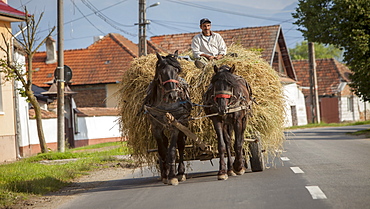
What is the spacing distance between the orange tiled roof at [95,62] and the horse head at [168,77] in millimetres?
29528

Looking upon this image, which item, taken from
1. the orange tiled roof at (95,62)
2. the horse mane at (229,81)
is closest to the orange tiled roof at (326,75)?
the orange tiled roof at (95,62)

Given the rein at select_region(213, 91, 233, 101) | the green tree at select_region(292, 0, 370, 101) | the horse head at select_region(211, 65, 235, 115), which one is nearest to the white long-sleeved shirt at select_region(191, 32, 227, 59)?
the horse head at select_region(211, 65, 235, 115)

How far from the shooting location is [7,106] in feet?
65.6

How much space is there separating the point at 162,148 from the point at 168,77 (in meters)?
1.25

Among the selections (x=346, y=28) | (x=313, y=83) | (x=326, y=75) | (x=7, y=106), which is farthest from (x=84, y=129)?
(x=326, y=75)

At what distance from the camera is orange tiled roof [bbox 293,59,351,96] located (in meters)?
54.9

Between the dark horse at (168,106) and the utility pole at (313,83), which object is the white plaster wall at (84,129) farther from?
the utility pole at (313,83)

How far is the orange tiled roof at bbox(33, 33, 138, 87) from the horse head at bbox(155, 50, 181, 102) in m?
29.5

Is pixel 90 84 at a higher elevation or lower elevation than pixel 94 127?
higher

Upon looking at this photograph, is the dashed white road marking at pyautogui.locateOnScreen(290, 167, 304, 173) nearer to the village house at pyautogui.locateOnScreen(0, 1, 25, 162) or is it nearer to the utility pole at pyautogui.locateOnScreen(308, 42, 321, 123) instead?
the village house at pyautogui.locateOnScreen(0, 1, 25, 162)

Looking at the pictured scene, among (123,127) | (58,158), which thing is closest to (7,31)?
(58,158)

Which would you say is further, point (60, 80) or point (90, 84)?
point (90, 84)

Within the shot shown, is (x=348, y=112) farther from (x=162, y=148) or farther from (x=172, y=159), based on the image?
(x=172, y=159)

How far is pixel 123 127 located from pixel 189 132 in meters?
1.76
